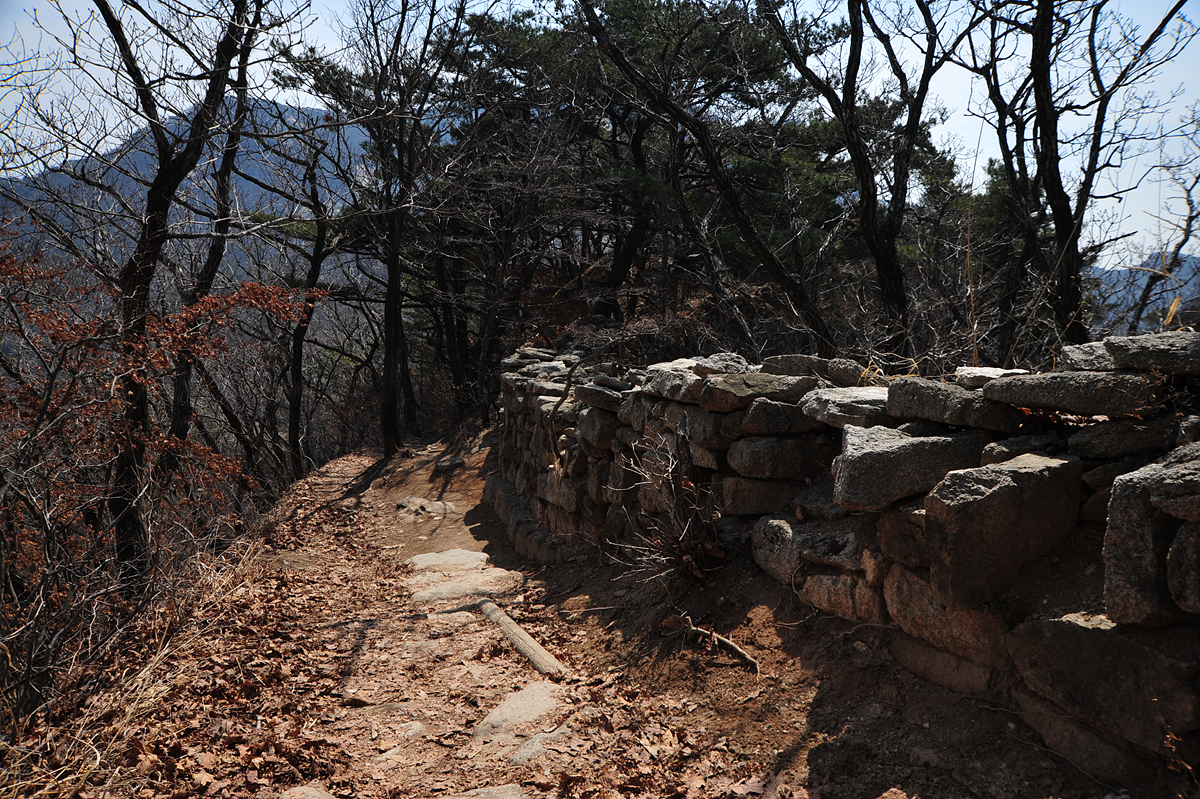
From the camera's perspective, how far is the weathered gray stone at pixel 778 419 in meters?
4.14

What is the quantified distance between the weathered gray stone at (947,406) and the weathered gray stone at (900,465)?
86 mm

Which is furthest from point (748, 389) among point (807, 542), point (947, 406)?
point (947, 406)

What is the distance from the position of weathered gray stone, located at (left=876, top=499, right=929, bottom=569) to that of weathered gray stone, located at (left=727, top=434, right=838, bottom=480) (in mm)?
988

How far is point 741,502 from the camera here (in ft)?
14.1

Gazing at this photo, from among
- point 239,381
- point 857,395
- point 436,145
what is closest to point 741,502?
point 857,395

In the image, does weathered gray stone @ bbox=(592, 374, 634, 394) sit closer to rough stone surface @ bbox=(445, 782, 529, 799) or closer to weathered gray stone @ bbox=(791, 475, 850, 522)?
weathered gray stone @ bbox=(791, 475, 850, 522)

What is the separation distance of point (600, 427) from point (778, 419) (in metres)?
2.11

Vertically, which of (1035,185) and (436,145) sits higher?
(436,145)

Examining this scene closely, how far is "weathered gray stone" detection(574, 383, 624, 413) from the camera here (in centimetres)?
603

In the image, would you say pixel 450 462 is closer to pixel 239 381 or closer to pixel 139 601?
pixel 239 381

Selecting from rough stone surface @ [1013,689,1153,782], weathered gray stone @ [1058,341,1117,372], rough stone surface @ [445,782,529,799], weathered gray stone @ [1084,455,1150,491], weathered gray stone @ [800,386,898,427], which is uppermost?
weathered gray stone @ [1058,341,1117,372]

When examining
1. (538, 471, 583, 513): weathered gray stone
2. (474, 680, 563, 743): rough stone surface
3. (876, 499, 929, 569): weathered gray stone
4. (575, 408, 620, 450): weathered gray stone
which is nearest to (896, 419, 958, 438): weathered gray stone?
(876, 499, 929, 569): weathered gray stone

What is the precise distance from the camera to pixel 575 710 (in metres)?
3.72

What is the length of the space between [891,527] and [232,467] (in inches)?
259
